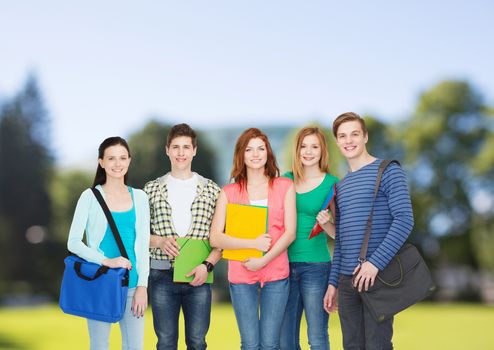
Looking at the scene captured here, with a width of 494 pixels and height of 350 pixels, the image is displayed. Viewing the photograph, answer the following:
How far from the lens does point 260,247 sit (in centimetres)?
523

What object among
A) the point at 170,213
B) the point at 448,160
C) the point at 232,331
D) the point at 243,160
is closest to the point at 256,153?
the point at 243,160

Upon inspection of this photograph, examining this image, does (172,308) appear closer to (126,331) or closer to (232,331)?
(126,331)

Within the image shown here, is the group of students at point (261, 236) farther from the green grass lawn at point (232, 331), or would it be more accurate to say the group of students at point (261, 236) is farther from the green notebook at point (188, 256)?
the green grass lawn at point (232, 331)

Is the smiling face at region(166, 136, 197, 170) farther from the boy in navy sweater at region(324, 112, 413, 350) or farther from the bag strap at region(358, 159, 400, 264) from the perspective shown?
the bag strap at region(358, 159, 400, 264)

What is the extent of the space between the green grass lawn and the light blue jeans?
282 inches

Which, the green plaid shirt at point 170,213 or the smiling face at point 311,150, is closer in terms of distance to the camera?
Result: the green plaid shirt at point 170,213

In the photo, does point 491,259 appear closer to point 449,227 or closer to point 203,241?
point 449,227

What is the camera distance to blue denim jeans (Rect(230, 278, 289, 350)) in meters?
5.23

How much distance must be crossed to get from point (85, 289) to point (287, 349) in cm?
200

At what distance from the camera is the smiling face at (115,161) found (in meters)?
5.26

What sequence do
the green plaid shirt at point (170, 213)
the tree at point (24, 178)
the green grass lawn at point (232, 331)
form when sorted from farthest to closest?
1. the tree at point (24, 178)
2. the green grass lawn at point (232, 331)
3. the green plaid shirt at point (170, 213)

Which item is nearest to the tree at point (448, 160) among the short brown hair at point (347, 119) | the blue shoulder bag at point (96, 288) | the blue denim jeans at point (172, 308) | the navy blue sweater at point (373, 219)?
the short brown hair at point (347, 119)

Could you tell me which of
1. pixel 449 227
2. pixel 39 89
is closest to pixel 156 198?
pixel 449 227

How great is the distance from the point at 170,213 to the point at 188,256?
1.38 ft
